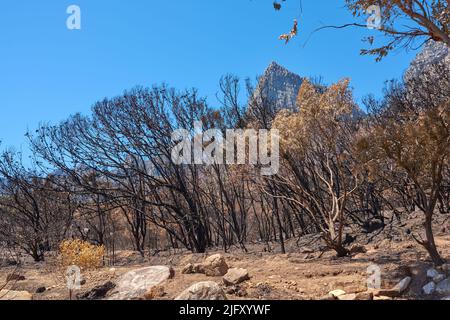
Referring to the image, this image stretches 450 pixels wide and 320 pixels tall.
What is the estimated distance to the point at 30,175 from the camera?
19766 millimetres

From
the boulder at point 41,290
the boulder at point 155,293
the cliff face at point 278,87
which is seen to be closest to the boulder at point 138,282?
the boulder at point 155,293

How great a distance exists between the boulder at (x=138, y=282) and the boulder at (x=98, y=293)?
211 millimetres

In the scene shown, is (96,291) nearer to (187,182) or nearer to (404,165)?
(404,165)

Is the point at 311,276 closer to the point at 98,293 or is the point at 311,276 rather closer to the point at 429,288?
the point at 429,288

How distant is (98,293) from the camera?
8070mm

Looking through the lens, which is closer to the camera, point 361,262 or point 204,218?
point 361,262

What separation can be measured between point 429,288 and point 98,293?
5.96 meters

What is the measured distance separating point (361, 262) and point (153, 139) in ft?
39.2

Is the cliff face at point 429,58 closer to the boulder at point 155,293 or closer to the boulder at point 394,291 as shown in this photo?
the boulder at point 394,291

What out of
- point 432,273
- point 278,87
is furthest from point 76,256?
point 278,87

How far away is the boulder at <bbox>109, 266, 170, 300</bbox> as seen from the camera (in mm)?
7402

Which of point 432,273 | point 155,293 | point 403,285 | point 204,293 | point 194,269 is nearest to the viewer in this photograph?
point 204,293

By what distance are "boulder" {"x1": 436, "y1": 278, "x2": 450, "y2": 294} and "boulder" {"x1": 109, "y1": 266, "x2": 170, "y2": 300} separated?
4862mm

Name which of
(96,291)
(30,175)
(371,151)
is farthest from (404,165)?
(30,175)
